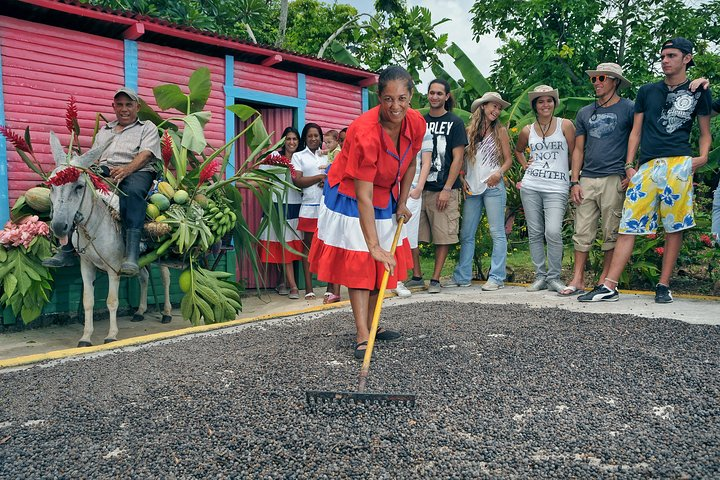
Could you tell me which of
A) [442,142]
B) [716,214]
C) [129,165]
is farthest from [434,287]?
[129,165]

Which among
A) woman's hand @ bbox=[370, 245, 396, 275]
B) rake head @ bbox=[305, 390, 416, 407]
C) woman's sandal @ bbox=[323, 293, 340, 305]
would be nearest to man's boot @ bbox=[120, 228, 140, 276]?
woman's sandal @ bbox=[323, 293, 340, 305]

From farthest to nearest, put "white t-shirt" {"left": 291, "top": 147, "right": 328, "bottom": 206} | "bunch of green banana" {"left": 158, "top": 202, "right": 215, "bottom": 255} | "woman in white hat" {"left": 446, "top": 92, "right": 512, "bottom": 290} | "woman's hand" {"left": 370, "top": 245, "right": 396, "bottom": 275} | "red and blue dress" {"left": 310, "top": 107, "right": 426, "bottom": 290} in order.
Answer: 1. "white t-shirt" {"left": 291, "top": 147, "right": 328, "bottom": 206}
2. "woman in white hat" {"left": 446, "top": 92, "right": 512, "bottom": 290}
3. "bunch of green banana" {"left": 158, "top": 202, "right": 215, "bottom": 255}
4. "red and blue dress" {"left": 310, "top": 107, "right": 426, "bottom": 290}
5. "woman's hand" {"left": 370, "top": 245, "right": 396, "bottom": 275}

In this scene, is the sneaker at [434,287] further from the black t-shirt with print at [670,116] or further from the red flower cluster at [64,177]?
the red flower cluster at [64,177]

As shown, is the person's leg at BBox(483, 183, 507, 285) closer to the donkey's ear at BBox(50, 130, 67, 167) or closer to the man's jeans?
the man's jeans

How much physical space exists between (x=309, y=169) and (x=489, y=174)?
186 cm

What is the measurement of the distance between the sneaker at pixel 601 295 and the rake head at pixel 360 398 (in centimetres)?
289

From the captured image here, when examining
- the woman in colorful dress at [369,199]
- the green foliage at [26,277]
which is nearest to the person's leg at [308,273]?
the green foliage at [26,277]

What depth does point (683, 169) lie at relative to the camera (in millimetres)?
4512

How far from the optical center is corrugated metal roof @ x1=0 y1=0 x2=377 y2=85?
516 centimetres

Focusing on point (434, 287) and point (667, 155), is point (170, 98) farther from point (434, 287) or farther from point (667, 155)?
point (667, 155)

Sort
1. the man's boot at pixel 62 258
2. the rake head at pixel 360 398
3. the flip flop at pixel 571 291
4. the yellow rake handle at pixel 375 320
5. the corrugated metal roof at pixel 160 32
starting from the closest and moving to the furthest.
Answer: the rake head at pixel 360 398 → the yellow rake handle at pixel 375 320 → the man's boot at pixel 62 258 → the corrugated metal roof at pixel 160 32 → the flip flop at pixel 571 291

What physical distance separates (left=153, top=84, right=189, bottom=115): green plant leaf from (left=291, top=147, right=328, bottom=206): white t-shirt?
48.4 inches

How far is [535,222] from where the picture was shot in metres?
5.66

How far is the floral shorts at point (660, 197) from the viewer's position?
179 inches
